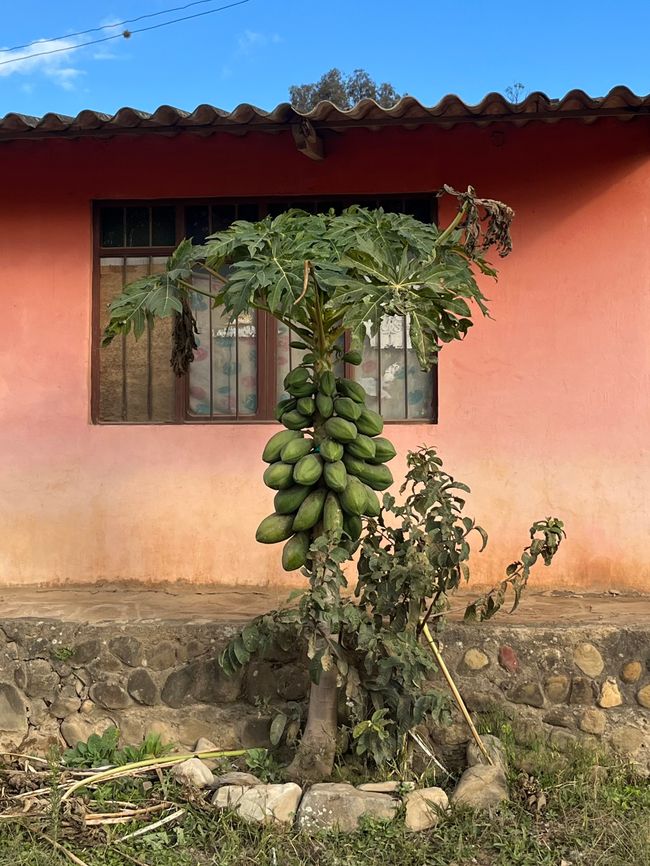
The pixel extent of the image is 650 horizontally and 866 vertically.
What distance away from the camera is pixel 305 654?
14.1 feet

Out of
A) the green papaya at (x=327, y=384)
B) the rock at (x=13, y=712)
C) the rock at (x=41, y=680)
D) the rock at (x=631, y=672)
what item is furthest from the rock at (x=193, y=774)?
the rock at (x=631, y=672)

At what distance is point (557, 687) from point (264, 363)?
276cm

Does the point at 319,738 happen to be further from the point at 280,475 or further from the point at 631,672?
the point at 631,672

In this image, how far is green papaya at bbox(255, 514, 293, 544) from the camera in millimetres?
3672

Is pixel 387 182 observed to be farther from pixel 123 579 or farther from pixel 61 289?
pixel 123 579

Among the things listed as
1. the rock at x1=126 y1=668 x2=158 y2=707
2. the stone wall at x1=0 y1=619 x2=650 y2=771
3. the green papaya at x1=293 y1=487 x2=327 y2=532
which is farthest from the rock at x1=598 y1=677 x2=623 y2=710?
the rock at x1=126 y1=668 x2=158 y2=707

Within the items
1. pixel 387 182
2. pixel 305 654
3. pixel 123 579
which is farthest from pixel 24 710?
pixel 387 182

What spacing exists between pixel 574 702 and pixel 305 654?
1396 millimetres

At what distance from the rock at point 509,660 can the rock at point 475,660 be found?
0.08 m

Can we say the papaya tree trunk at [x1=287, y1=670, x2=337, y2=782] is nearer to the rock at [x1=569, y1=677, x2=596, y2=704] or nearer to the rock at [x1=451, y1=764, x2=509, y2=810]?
the rock at [x1=451, y1=764, x2=509, y2=810]

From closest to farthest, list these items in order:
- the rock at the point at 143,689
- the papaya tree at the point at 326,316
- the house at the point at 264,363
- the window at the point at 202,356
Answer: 1. the papaya tree at the point at 326,316
2. the rock at the point at 143,689
3. the house at the point at 264,363
4. the window at the point at 202,356

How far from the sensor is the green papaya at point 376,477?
373 centimetres

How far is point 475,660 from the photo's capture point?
436cm

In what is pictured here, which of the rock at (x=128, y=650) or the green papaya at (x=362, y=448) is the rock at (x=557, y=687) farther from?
A: the rock at (x=128, y=650)
